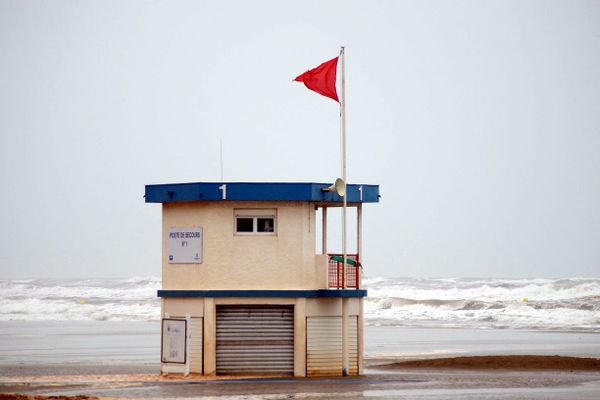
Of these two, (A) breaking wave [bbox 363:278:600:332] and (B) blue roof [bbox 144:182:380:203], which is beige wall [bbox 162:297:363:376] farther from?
(A) breaking wave [bbox 363:278:600:332]

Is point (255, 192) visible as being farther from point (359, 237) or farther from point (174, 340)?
point (174, 340)

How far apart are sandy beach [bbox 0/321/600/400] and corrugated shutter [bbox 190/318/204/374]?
378mm

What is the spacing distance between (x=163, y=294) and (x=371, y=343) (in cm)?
1922

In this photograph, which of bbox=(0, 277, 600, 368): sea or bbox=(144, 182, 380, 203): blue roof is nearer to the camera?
bbox=(144, 182, 380, 203): blue roof

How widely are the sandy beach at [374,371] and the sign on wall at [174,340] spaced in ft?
2.35

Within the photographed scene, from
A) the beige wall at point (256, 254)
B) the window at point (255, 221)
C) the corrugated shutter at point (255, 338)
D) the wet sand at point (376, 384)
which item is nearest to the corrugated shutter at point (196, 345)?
the corrugated shutter at point (255, 338)

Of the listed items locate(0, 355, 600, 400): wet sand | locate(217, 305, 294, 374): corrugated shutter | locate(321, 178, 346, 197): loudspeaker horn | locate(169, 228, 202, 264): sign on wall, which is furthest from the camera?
locate(169, 228, 202, 264): sign on wall

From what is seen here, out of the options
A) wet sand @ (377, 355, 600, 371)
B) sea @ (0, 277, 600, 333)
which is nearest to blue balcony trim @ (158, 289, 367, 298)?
wet sand @ (377, 355, 600, 371)

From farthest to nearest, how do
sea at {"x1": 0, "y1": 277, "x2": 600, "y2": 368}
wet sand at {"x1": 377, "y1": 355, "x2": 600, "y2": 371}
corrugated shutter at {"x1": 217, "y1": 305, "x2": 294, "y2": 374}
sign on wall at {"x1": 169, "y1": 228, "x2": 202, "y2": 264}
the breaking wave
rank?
1. the breaking wave
2. sea at {"x1": 0, "y1": 277, "x2": 600, "y2": 368}
3. wet sand at {"x1": 377, "y1": 355, "x2": 600, "y2": 371}
4. sign on wall at {"x1": 169, "y1": 228, "x2": 202, "y2": 264}
5. corrugated shutter at {"x1": 217, "y1": 305, "x2": 294, "y2": 374}

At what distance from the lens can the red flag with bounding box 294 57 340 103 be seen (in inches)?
1350

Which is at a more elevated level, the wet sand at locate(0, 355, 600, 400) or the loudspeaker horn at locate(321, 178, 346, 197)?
the loudspeaker horn at locate(321, 178, 346, 197)

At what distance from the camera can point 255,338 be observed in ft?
109

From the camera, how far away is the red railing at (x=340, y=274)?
33688 mm

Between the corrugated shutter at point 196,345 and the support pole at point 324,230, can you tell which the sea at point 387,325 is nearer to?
the corrugated shutter at point 196,345
